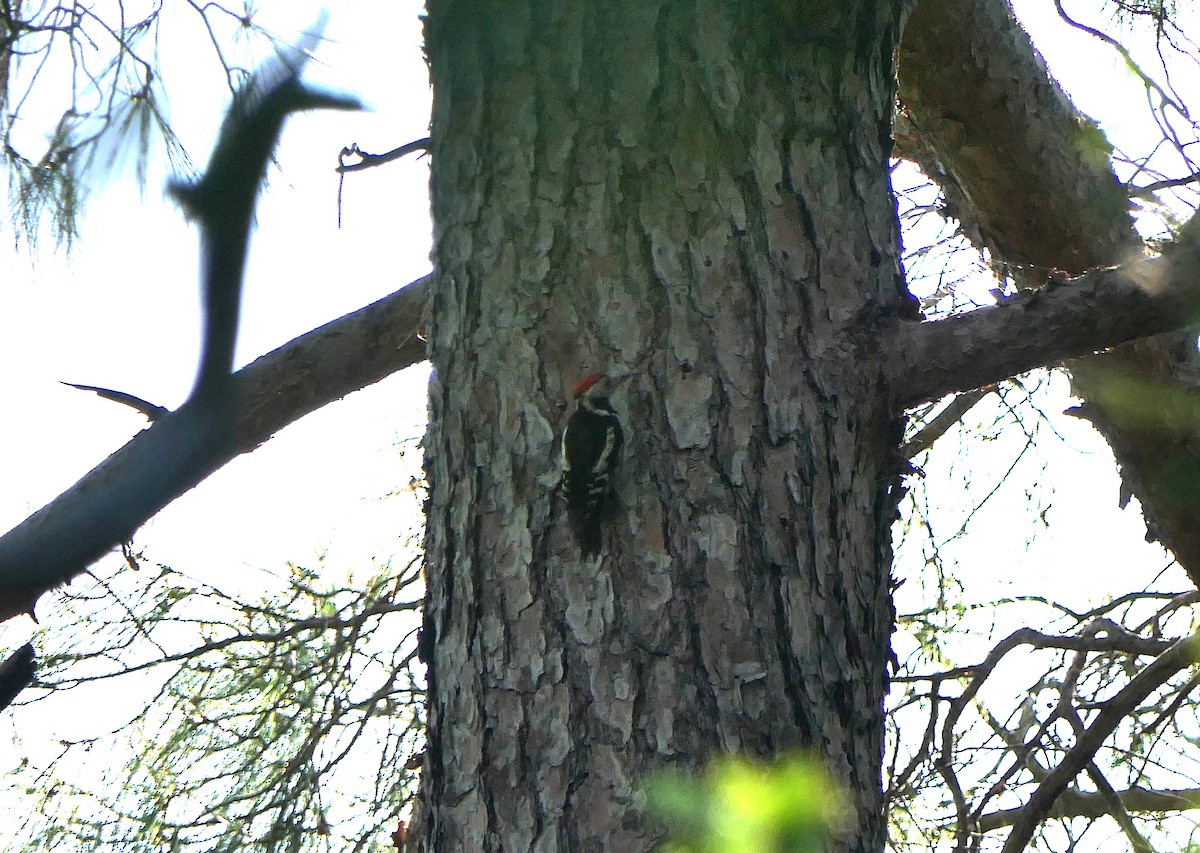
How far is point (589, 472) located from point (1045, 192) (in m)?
1.46

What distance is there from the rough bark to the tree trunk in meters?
0.77

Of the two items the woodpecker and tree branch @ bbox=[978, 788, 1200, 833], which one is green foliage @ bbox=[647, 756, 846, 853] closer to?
Answer: the woodpecker

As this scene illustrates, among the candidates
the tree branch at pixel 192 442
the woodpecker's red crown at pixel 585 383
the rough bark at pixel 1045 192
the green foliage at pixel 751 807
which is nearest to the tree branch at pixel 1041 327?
the woodpecker's red crown at pixel 585 383

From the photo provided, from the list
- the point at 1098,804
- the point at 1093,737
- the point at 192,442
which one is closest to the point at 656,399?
the point at 192,442

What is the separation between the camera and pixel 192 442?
1.58 metres

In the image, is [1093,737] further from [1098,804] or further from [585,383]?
[585,383]

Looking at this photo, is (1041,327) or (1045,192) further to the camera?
(1045,192)

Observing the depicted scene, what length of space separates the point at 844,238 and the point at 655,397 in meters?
0.29

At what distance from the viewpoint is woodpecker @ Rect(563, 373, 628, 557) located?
1034mm

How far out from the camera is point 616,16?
1.24 metres

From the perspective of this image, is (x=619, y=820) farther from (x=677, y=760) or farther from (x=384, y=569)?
(x=384, y=569)

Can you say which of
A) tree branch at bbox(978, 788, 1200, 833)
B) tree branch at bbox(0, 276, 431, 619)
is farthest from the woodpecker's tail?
tree branch at bbox(978, 788, 1200, 833)

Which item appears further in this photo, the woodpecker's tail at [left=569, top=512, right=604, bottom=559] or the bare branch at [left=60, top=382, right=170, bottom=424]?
the bare branch at [left=60, top=382, right=170, bottom=424]

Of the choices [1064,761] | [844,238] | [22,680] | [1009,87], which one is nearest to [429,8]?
[844,238]
